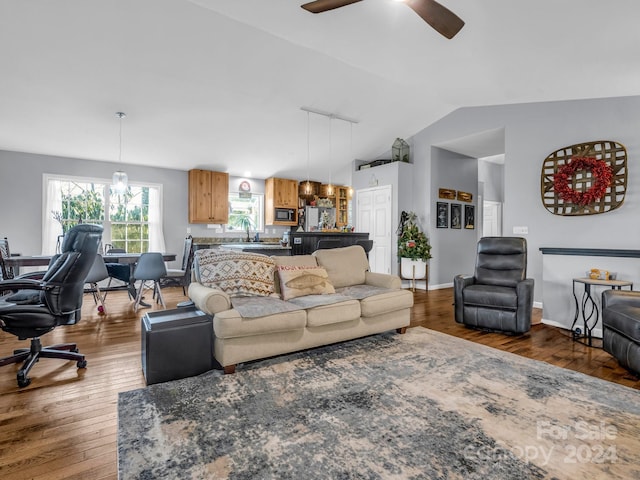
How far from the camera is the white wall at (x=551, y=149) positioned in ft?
13.1

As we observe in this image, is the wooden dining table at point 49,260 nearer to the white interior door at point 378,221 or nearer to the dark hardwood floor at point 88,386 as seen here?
the dark hardwood floor at point 88,386

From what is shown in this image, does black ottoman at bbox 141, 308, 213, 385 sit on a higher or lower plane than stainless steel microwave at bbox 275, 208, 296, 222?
lower

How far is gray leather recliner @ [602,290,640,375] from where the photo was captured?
2416 millimetres

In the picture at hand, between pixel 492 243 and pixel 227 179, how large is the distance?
522cm

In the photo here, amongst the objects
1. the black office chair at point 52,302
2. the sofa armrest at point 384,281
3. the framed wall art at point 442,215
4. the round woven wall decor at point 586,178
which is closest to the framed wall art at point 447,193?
the framed wall art at point 442,215

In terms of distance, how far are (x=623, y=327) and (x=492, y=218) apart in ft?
21.9

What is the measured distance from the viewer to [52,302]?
8.00ft

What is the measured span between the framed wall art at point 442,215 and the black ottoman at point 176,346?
524cm

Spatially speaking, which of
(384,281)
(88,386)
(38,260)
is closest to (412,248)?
(384,281)

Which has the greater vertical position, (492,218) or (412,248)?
(492,218)

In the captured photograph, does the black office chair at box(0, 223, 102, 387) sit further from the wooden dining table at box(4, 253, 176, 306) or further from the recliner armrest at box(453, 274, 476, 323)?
the recliner armrest at box(453, 274, 476, 323)

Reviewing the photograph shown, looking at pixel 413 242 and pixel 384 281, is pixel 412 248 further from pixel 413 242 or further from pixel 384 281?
pixel 384 281

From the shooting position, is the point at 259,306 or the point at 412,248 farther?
the point at 412,248

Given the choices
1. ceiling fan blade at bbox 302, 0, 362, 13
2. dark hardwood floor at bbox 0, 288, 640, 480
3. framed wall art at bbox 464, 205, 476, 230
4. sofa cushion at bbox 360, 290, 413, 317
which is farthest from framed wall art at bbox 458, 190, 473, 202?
ceiling fan blade at bbox 302, 0, 362, 13
